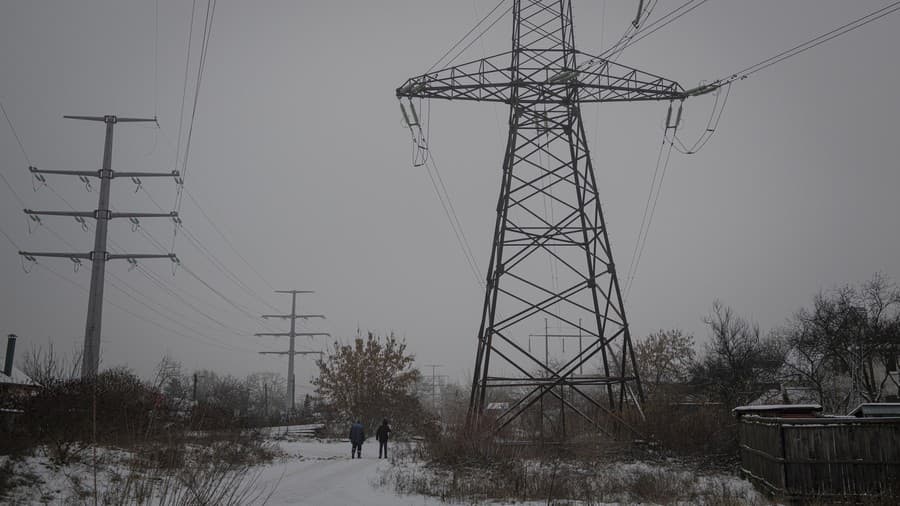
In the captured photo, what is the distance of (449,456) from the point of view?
1672 centimetres

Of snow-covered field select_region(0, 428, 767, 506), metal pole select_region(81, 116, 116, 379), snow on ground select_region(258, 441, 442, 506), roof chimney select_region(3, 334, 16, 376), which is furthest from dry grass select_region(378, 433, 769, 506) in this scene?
roof chimney select_region(3, 334, 16, 376)

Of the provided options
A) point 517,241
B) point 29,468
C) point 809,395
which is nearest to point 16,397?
point 29,468

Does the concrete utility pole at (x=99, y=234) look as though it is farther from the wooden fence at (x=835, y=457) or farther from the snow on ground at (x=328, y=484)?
the wooden fence at (x=835, y=457)

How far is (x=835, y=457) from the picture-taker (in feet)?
44.6

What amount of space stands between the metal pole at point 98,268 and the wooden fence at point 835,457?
2127 centimetres

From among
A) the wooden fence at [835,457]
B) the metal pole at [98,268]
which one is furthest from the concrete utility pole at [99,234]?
the wooden fence at [835,457]

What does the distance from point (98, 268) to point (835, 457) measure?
2561 centimetres

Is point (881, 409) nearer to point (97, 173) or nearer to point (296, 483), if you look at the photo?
point (296, 483)

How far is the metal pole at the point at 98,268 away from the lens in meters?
23.9

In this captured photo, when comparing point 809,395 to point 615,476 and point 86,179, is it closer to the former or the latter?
point 615,476

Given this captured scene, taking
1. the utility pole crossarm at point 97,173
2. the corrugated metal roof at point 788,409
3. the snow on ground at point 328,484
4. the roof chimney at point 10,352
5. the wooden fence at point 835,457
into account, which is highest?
the utility pole crossarm at point 97,173

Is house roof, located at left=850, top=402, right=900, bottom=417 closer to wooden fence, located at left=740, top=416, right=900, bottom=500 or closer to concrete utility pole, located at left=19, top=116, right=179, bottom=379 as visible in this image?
wooden fence, located at left=740, top=416, right=900, bottom=500

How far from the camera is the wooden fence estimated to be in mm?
13242

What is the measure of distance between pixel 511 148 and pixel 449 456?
9.02 m
